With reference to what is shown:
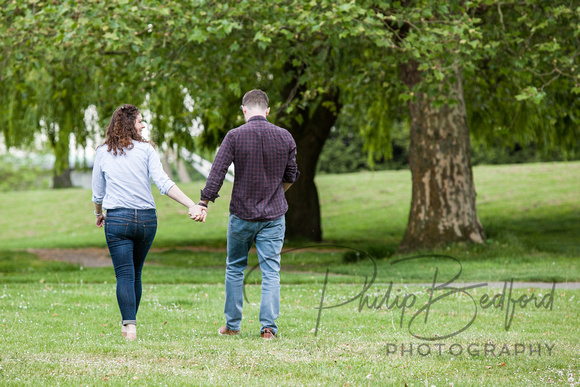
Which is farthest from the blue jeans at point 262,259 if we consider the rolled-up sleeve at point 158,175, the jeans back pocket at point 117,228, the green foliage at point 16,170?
the green foliage at point 16,170

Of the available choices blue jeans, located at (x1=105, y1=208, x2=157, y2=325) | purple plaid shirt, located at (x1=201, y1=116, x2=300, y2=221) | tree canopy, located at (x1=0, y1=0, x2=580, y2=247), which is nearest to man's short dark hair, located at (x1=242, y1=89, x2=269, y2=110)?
purple plaid shirt, located at (x1=201, y1=116, x2=300, y2=221)

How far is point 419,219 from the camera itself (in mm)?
13867

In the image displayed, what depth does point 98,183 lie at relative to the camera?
5.59 meters

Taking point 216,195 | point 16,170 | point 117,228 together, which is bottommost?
point 16,170

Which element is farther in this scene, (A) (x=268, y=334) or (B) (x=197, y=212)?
(A) (x=268, y=334)

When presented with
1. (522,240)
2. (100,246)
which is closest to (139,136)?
(522,240)

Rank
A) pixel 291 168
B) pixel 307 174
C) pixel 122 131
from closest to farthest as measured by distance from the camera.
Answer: pixel 122 131 → pixel 291 168 → pixel 307 174

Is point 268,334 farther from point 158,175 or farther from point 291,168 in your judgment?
point 158,175

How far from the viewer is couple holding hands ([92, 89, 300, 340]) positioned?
17.9 ft

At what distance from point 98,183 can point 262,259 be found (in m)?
1.51
